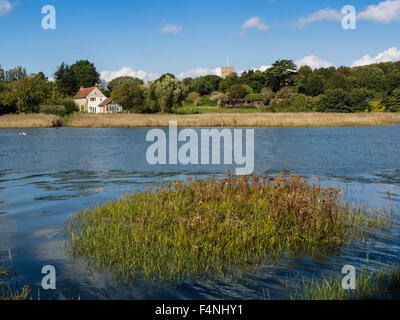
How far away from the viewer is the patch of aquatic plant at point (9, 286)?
5602mm

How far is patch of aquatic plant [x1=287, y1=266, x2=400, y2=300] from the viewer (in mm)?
5586

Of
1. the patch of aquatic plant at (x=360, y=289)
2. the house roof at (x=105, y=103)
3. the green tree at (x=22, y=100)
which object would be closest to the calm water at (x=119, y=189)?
the patch of aquatic plant at (x=360, y=289)

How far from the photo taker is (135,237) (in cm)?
759

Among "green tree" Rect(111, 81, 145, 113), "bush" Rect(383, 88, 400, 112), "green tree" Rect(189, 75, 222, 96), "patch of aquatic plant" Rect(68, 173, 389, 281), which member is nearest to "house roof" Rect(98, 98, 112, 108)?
"green tree" Rect(111, 81, 145, 113)

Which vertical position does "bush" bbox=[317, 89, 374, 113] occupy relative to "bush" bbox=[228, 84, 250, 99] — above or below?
below

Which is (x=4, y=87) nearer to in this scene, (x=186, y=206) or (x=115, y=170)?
(x=115, y=170)

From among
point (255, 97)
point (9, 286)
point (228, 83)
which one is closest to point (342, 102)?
point (255, 97)

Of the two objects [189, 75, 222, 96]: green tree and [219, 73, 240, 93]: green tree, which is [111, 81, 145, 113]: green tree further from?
[189, 75, 222, 96]: green tree

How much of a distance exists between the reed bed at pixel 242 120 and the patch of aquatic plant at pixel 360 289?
42730mm

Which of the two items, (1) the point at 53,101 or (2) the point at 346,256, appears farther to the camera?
(1) the point at 53,101

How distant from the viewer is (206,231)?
26.0 ft

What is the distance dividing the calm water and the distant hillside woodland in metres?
40.8

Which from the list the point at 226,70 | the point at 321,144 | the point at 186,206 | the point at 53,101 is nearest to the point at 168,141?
the point at 321,144
